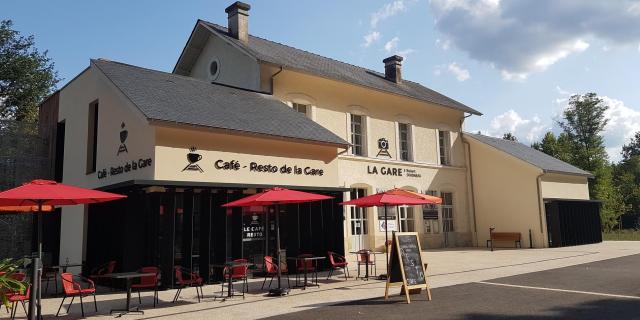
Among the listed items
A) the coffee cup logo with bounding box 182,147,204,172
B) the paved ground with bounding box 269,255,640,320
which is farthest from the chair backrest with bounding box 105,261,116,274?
the paved ground with bounding box 269,255,640,320

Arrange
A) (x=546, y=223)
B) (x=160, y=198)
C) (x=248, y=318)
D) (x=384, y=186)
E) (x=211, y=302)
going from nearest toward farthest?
(x=248, y=318)
(x=211, y=302)
(x=160, y=198)
(x=384, y=186)
(x=546, y=223)

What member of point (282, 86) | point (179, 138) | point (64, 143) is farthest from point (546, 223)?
point (64, 143)

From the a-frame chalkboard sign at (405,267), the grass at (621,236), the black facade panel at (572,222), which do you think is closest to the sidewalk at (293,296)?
the a-frame chalkboard sign at (405,267)

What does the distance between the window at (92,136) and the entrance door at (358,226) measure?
28.7 ft

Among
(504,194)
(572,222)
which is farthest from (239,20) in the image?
(572,222)

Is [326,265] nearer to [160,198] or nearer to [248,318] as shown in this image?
[160,198]

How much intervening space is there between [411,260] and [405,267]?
25 centimetres

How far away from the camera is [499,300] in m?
7.88

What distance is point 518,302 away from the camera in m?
7.67

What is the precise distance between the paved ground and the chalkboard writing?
0.35 m

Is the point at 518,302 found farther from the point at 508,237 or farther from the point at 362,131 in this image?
the point at 508,237

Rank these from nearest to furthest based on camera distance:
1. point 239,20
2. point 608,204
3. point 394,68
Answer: point 239,20
point 394,68
point 608,204

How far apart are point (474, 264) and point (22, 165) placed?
46.9 feet

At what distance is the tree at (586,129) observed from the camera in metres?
42.9
